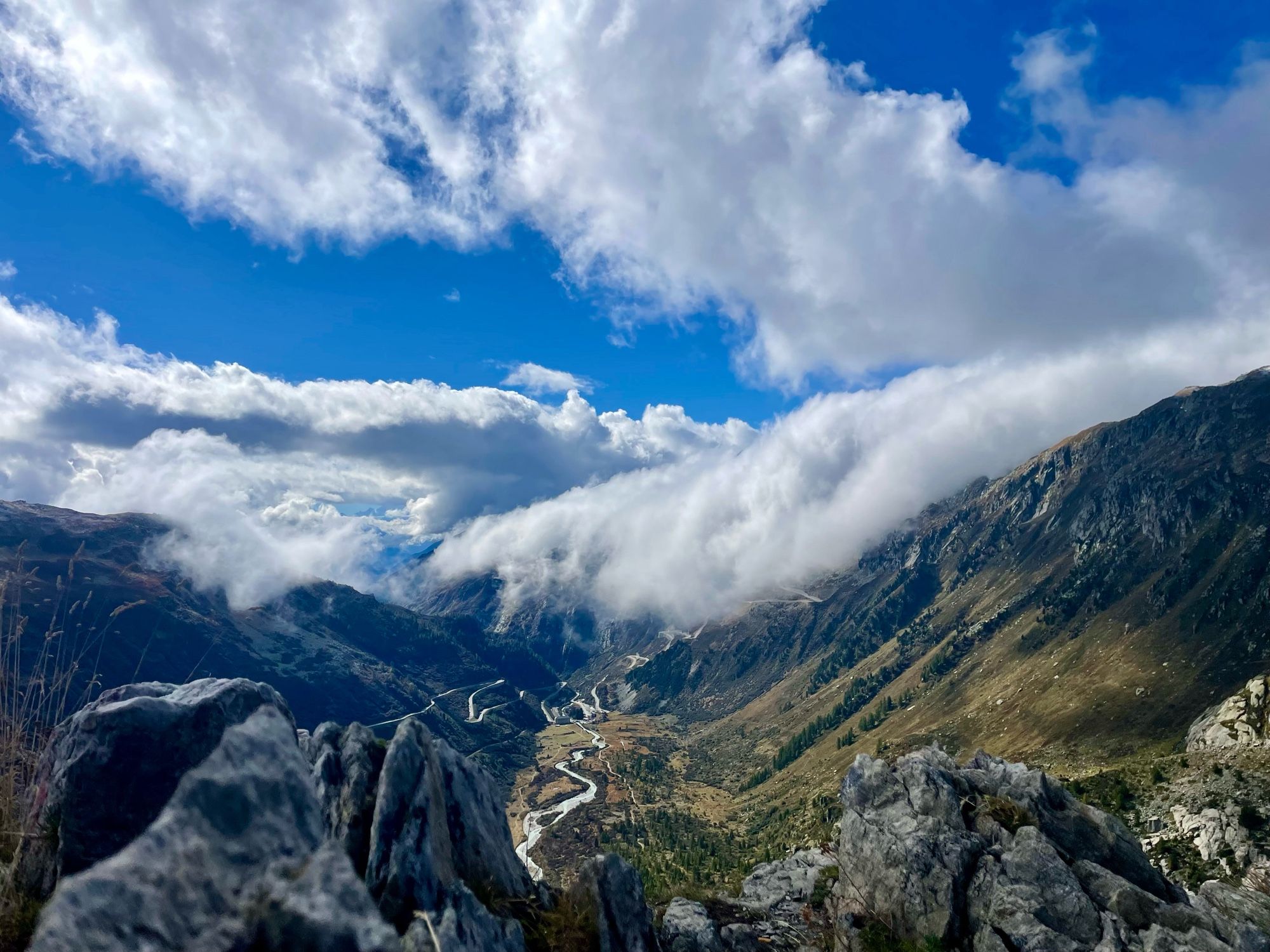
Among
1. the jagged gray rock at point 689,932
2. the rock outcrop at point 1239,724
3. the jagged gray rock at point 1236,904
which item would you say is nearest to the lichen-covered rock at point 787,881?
the jagged gray rock at point 689,932

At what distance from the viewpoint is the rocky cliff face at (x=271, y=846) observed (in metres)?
8.21

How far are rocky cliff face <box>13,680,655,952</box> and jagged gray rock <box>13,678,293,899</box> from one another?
0.14 ft

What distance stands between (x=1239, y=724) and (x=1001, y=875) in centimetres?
13931

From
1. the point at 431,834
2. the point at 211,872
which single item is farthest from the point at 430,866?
the point at 211,872

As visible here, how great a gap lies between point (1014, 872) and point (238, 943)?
3539 cm

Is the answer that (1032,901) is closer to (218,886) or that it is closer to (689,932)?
(689,932)

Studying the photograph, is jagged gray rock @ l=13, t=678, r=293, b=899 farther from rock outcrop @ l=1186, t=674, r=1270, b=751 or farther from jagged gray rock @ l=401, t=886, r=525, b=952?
rock outcrop @ l=1186, t=674, r=1270, b=751

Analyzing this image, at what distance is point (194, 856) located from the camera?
28.8 feet

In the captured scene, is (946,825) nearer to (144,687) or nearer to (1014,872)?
(1014,872)

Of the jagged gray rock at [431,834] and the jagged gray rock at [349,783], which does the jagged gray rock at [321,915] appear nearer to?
the jagged gray rock at [431,834]

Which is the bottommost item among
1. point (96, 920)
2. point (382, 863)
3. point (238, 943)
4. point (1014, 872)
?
point (1014, 872)

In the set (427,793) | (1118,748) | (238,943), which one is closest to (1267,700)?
(1118,748)

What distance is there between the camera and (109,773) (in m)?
17.2

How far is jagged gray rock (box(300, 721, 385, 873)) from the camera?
2003cm
